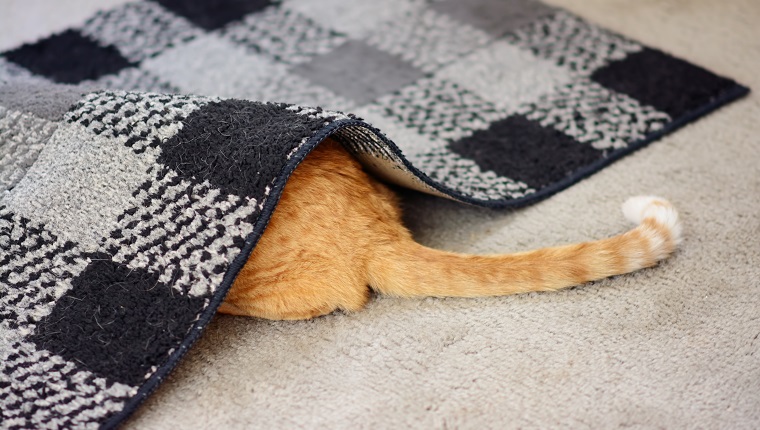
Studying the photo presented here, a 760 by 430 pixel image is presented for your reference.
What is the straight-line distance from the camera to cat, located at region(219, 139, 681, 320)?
1134 mm

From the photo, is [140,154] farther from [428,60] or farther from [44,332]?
[428,60]

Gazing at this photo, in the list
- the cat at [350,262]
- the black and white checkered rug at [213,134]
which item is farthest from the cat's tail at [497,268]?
the black and white checkered rug at [213,134]

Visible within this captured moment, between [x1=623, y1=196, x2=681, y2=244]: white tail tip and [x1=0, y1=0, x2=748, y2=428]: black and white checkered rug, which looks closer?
[x1=0, y1=0, x2=748, y2=428]: black and white checkered rug

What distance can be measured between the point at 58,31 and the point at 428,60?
110 cm

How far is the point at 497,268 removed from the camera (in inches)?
45.0

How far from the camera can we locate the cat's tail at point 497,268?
115 cm

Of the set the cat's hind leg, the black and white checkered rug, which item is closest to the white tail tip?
the black and white checkered rug

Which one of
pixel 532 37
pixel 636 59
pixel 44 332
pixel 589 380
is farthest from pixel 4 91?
pixel 636 59

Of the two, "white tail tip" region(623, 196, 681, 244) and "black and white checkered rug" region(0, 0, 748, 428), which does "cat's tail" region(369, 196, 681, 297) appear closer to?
"white tail tip" region(623, 196, 681, 244)

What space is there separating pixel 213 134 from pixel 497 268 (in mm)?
516

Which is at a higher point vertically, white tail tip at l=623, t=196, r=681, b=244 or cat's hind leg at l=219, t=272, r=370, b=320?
white tail tip at l=623, t=196, r=681, b=244

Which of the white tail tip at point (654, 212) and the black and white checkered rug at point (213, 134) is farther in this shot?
the white tail tip at point (654, 212)

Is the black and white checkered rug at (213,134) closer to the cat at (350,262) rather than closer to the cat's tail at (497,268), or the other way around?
the cat at (350,262)

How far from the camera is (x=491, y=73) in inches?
72.2
